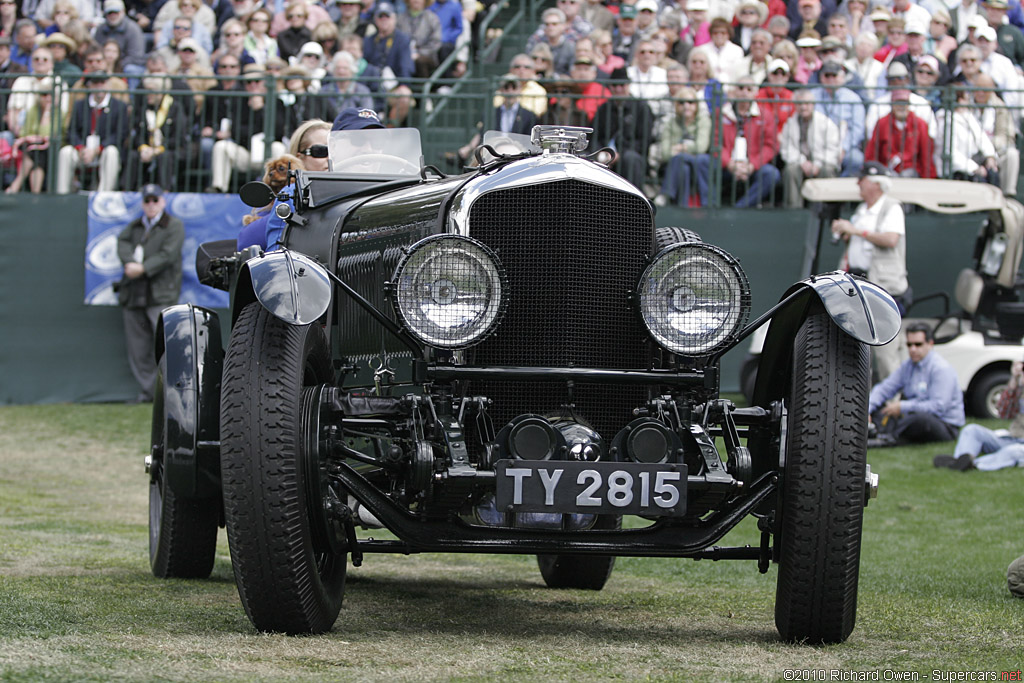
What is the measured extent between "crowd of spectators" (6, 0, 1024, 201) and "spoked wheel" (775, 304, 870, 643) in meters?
9.24

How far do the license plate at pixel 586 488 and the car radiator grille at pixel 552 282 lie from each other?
2.04ft

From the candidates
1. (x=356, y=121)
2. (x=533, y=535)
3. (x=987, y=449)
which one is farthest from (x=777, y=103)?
(x=533, y=535)

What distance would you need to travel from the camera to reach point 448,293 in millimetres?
5098

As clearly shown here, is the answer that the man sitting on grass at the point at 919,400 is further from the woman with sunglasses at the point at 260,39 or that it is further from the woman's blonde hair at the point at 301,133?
the woman with sunglasses at the point at 260,39

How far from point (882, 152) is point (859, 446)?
10.2m

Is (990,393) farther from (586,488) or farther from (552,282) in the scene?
(586,488)

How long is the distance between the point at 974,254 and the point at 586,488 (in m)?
10.7

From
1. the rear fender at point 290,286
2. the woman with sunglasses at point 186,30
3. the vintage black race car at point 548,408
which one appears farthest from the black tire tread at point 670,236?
the woman with sunglasses at point 186,30

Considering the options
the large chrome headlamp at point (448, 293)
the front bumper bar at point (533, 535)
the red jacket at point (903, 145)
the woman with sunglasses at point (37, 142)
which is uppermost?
the large chrome headlamp at point (448, 293)

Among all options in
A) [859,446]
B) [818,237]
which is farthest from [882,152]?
[859,446]

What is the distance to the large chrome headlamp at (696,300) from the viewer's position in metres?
5.16

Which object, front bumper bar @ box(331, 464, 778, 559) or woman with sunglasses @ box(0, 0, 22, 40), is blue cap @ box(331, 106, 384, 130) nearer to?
front bumper bar @ box(331, 464, 778, 559)

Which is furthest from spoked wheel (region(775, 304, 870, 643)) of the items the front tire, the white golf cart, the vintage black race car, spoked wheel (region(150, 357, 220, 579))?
the front tire

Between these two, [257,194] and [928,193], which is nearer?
[257,194]
